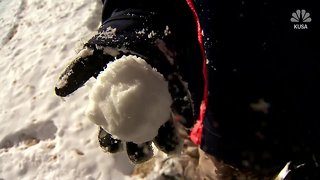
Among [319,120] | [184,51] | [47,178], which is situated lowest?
[47,178]

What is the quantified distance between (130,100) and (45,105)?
4.47 ft

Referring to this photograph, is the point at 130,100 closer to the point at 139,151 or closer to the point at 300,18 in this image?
the point at 139,151

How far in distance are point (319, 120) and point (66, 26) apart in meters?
2.08

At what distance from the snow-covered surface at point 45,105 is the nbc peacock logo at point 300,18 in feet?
3.43

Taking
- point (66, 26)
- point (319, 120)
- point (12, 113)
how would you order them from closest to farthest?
point (319, 120) → point (12, 113) → point (66, 26)

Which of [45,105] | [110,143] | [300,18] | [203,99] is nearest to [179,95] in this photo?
[203,99]

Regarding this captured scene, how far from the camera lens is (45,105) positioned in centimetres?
213

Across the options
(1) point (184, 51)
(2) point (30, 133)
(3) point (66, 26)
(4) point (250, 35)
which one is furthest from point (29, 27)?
(4) point (250, 35)

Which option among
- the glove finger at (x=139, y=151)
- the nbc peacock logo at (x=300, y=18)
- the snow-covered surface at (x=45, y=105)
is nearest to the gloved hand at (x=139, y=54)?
the glove finger at (x=139, y=151)

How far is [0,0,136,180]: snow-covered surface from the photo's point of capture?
179 cm

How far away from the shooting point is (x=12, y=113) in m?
2.18

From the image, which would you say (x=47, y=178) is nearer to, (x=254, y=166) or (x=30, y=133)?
(x=30, y=133)

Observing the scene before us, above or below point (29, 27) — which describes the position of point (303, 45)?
above

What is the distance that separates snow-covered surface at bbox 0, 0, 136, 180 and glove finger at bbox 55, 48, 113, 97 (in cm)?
77
